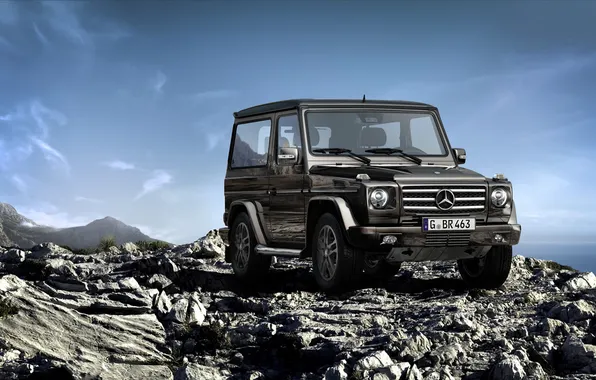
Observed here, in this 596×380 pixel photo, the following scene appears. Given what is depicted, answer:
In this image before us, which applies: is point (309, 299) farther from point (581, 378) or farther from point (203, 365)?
point (581, 378)

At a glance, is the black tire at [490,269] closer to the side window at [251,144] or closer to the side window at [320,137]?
the side window at [320,137]

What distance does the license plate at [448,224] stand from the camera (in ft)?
32.0

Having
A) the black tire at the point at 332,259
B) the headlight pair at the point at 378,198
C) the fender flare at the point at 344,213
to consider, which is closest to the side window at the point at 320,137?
the fender flare at the point at 344,213

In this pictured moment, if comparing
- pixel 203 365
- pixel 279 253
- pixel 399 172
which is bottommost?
pixel 203 365

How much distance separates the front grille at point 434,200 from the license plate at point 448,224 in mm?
110

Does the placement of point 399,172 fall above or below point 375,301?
above

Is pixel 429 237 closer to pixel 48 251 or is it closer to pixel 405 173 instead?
pixel 405 173

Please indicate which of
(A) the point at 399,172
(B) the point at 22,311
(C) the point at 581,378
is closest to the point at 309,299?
(A) the point at 399,172

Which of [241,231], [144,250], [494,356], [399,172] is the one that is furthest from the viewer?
[144,250]

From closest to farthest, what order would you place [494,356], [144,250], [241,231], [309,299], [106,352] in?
[494,356] → [106,352] → [309,299] → [241,231] → [144,250]

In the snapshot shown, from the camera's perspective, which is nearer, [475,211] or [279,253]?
[475,211]

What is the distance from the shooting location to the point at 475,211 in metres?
10.1

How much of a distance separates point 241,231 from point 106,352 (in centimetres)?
461

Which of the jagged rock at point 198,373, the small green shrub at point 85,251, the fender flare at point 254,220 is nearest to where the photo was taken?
the jagged rock at point 198,373
